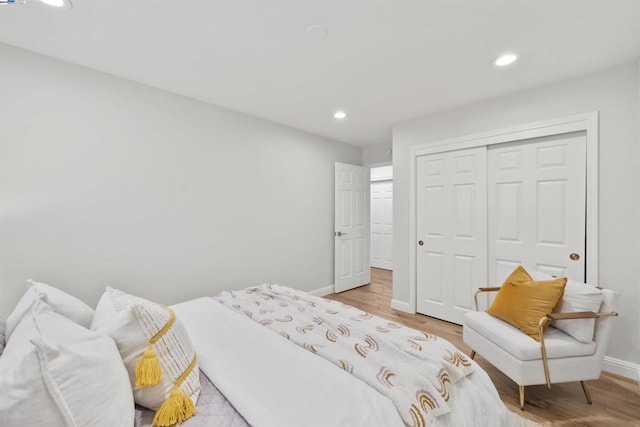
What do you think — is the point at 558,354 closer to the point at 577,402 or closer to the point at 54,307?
the point at 577,402

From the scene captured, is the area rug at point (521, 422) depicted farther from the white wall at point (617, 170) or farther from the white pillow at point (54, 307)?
the white pillow at point (54, 307)

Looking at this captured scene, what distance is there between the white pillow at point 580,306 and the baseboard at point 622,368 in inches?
30.0

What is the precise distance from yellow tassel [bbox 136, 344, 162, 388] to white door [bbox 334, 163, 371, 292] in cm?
350

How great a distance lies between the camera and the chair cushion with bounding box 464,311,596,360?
1820mm

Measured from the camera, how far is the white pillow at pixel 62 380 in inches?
26.3

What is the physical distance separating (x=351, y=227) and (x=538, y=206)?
99.7 inches

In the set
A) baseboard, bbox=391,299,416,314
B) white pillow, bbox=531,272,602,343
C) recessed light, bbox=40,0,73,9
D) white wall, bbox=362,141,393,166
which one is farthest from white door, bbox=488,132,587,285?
recessed light, bbox=40,0,73,9


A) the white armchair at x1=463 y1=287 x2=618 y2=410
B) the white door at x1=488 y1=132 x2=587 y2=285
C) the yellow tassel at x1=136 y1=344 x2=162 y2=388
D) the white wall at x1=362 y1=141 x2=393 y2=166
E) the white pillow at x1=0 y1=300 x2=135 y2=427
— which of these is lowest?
the white armchair at x1=463 y1=287 x2=618 y2=410

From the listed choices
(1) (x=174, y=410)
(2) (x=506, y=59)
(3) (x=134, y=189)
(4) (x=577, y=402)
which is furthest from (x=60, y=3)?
(4) (x=577, y=402)

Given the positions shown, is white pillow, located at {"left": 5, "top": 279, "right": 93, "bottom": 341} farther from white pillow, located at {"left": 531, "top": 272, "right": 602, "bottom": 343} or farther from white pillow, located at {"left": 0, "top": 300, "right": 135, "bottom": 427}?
white pillow, located at {"left": 531, "top": 272, "right": 602, "bottom": 343}

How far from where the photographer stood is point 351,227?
15.1 feet

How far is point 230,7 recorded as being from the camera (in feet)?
5.27

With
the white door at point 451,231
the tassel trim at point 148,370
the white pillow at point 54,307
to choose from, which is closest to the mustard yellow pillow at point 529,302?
the white door at point 451,231

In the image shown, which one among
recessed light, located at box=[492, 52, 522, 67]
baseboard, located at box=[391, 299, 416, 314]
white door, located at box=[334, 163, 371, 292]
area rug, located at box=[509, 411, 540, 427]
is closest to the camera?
area rug, located at box=[509, 411, 540, 427]
